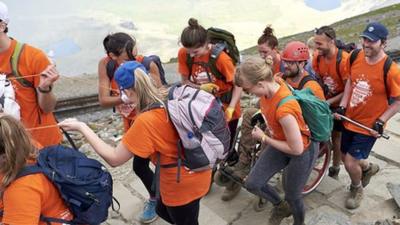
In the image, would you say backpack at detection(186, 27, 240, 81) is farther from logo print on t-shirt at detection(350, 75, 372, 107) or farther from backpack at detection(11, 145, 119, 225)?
backpack at detection(11, 145, 119, 225)

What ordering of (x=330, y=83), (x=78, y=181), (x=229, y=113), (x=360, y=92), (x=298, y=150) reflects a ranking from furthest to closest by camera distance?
(x=330, y=83) < (x=229, y=113) < (x=360, y=92) < (x=298, y=150) < (x=78, y=181)

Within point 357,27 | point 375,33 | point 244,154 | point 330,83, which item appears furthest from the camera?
point 357,27

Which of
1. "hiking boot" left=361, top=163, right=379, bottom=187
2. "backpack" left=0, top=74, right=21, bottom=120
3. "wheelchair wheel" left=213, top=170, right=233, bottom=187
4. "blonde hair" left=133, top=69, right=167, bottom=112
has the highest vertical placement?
"blonde hair" left=133, top=69, right=167, bottom=112

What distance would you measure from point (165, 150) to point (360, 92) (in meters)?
2.37

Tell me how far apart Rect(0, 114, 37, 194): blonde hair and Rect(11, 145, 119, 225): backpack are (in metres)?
0.11

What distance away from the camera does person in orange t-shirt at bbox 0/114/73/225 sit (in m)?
2.39

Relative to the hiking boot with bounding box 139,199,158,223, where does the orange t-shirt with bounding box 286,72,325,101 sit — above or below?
above

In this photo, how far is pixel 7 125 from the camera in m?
2.41

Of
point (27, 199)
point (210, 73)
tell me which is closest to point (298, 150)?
point (210, 73)

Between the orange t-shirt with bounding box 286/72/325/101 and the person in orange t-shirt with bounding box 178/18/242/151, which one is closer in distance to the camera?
the orange t-shirt with bounding box 286/72/325/101

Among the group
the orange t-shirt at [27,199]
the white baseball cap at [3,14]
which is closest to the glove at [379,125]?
the orange t-shirt at [27,199]

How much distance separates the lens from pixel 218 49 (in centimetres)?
464

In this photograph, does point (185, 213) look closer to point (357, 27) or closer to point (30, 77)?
point (30, 77)

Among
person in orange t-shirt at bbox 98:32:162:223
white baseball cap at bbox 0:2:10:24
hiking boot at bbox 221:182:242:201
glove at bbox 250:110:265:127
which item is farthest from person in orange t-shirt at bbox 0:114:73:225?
hiking boot at bbox 221:182:242:201
